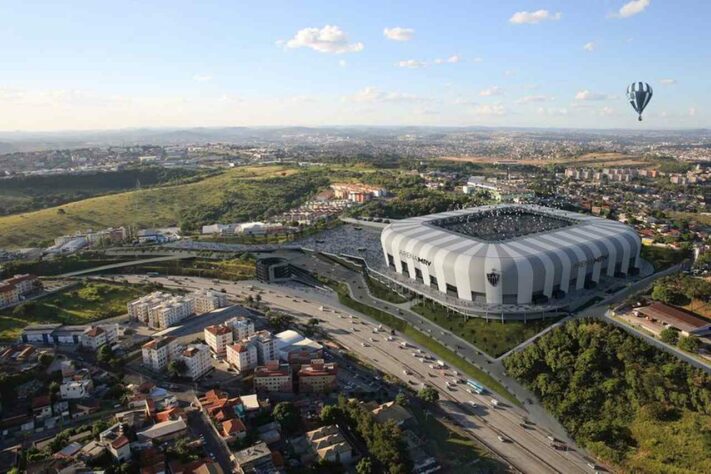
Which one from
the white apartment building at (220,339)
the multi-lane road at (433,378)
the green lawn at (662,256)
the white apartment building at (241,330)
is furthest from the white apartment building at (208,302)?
the green lawn at (662,256)

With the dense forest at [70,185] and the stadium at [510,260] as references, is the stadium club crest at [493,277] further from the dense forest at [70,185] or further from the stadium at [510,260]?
the dense forest at [70,185]

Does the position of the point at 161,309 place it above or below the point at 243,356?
above

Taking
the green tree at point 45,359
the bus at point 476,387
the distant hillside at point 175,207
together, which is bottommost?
the bus at point 476,387

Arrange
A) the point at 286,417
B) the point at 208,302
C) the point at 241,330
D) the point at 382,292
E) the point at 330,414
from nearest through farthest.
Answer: the point at 286,417 < the point at 330,414 < the point at 241,330 < the point at 208,302 < the point at 382,292

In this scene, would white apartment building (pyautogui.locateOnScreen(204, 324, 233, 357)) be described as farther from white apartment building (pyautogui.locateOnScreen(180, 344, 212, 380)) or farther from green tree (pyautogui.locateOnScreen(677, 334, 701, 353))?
green tree (pyautogui.locateOnScreen(677, 334, 701, 353))

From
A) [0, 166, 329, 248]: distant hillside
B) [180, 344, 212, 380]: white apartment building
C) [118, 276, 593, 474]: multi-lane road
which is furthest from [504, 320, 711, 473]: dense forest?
[0, 166, 329, 248]: distant hillside

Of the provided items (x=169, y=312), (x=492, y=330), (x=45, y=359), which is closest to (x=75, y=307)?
(x=169, y=312)

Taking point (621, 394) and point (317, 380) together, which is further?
point (317, 380)

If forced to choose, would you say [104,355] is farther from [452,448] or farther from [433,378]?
[452,448]
